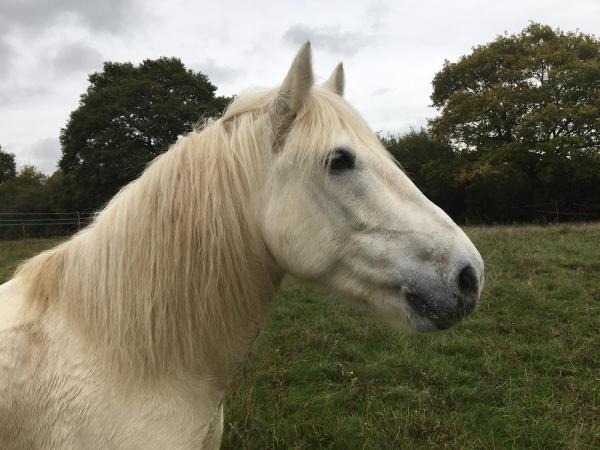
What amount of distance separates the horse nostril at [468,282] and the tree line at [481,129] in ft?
79.2

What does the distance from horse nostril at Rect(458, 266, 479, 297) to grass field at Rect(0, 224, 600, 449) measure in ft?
2.19

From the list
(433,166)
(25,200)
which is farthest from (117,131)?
(433,166)

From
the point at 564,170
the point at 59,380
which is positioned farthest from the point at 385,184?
the point at 564,170

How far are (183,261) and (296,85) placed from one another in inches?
34.9

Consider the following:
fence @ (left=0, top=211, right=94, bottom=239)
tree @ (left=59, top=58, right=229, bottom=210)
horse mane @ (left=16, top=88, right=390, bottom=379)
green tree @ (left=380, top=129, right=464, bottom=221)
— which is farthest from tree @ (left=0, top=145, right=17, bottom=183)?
horse mane @ (left=16, top=88, right=390, bottom=379)

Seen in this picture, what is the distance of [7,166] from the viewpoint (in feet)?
156

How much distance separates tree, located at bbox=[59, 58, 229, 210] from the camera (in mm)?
25156

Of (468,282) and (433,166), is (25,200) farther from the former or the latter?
(468,282)

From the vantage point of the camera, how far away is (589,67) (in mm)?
24000

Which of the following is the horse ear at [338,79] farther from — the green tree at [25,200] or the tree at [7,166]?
the tree at [7,166]

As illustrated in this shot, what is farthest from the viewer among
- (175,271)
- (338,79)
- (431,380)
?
(431,380)

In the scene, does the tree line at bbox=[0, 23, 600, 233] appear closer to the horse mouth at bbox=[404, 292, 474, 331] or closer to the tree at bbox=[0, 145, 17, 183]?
the tree at bbox=[0, 145, 17, 183]

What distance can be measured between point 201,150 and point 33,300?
99 centimetres

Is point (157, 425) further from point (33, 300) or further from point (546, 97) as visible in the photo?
point (546, 97)
